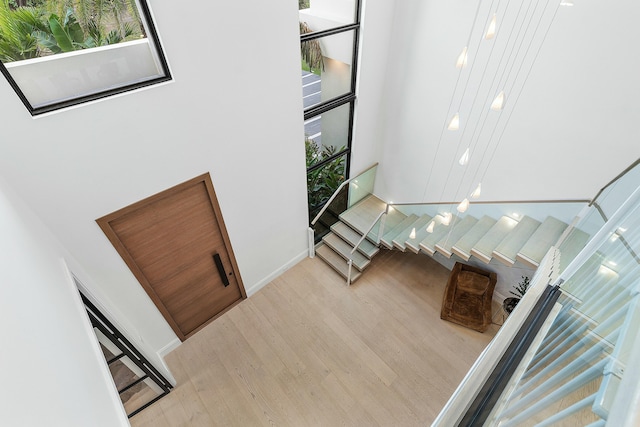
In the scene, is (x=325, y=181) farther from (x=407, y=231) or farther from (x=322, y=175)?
(x=407, y=231)

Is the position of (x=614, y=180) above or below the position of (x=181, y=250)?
above

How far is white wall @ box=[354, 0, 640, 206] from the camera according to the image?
307cm

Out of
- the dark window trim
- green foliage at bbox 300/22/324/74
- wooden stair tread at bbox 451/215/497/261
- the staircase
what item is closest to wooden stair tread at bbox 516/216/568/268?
the staircase

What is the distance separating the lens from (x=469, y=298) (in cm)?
491

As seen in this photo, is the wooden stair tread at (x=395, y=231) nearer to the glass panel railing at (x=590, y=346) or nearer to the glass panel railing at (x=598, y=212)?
the glass panel railing at (x=598, y=212)

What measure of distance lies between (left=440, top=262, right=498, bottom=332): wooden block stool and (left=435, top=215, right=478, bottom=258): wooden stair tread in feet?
2.62

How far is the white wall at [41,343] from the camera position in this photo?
0.96 m

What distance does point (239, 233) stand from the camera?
4.22m

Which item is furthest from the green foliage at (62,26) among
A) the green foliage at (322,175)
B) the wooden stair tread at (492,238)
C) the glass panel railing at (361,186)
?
the wooden stair tread at (492,238)

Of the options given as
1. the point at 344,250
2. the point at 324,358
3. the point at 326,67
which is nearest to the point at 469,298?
the point at 344,250

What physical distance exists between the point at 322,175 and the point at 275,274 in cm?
188

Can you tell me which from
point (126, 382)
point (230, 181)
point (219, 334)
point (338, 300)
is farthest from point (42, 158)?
point (338, 300)

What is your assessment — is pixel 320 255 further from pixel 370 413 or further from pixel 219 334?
pixel 370 413

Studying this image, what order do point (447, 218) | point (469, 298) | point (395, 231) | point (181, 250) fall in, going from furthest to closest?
1. point (395, 231)
2. point (469, 298)
3. point (447, 218)
4. point (181, 250)
